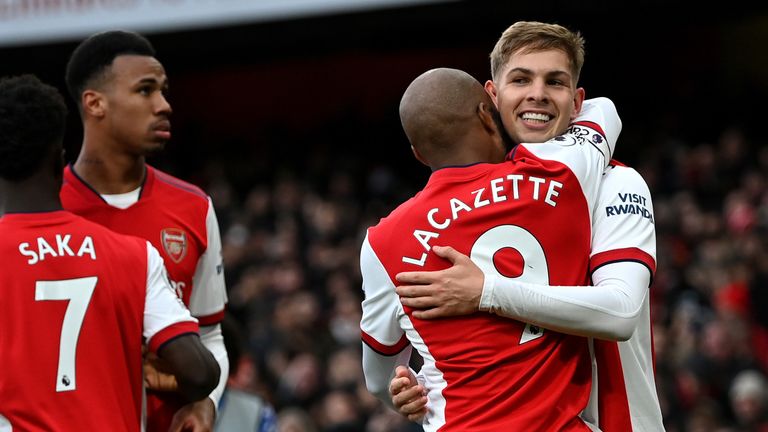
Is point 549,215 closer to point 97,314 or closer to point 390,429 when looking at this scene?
point 97,314

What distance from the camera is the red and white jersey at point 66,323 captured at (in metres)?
3.44

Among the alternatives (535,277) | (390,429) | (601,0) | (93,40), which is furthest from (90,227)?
(601,0)

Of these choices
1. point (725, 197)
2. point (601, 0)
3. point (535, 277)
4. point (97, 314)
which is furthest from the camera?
point (601, 0)

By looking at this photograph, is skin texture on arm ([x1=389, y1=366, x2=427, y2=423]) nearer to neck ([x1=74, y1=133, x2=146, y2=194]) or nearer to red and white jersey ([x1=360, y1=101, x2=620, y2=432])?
red and white jersey ([x1=360, y1=101, x2=620, y2=432])

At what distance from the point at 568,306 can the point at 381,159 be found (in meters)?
14.1

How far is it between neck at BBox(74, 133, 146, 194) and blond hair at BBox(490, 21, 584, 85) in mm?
1366

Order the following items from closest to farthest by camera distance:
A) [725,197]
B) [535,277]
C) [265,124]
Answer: [535,277] < [725,197] < [265,124]

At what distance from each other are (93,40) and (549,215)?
1.85 m

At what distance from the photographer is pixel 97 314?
3500 mm

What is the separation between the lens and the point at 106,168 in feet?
13.8

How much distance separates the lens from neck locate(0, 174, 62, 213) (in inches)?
139

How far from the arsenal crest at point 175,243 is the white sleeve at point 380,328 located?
2.99 feet

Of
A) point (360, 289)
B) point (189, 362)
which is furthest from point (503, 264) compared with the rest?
point (360, 289)

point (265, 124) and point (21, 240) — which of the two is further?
point (265, 124)
